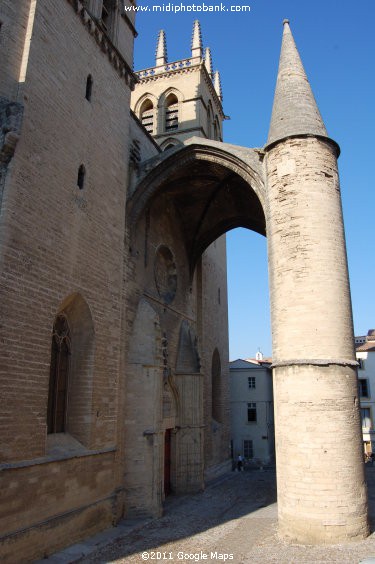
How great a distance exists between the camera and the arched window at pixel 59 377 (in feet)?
27.7

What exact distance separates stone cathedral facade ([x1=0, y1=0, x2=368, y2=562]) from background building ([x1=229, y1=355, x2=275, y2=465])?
11611 mm

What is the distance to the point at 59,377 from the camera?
28.5 ft

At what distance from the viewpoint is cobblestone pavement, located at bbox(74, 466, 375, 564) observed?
7297 millimetres

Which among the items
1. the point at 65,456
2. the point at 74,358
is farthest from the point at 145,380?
the point at 65,456

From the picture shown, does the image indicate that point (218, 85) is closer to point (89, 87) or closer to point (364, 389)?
point (89, 87)

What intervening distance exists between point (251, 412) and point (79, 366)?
17264mm

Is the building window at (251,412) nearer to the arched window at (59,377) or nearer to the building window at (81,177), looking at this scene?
the arched window at (59,377)

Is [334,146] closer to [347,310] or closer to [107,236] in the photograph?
[347,310]

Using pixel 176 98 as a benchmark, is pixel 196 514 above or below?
below

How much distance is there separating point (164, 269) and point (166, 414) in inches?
163

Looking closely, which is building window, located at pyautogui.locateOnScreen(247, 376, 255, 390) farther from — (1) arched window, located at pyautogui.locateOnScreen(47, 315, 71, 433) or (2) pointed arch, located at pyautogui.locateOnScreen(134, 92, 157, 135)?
(1) arched window, located at pyautogui.locateOnScreen(47, 315, 71, 433)

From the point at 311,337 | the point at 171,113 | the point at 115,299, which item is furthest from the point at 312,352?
the point at 171,113

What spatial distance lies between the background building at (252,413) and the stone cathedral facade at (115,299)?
1161 centimetres

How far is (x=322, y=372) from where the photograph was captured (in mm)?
8555
